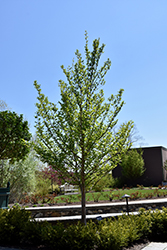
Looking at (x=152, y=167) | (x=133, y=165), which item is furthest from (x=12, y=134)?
(x=152, y=167)

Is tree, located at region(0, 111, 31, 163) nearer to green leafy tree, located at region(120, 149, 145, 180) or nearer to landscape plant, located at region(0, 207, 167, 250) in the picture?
landscape plant, located at region(0, 207, 167, 250)

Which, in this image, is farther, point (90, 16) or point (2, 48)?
point (2, 48)

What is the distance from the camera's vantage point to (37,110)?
5574 millimetres

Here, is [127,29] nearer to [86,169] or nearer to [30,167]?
[86,169]

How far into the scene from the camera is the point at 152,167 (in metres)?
19.9

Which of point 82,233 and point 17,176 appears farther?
point 17,176

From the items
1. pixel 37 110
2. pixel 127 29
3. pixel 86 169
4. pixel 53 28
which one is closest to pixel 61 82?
pixel 37 110

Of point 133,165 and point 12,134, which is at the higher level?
point 12,134

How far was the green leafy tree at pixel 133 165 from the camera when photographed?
18656 mm

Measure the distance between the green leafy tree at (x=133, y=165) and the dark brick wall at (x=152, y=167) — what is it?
3.00 feet

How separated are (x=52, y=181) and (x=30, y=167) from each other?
6854mm

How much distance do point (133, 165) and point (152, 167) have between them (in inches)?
90.2

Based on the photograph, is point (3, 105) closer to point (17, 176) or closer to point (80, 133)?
point (17, 176)

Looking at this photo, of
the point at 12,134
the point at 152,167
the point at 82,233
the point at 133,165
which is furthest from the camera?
the point at 152,167
